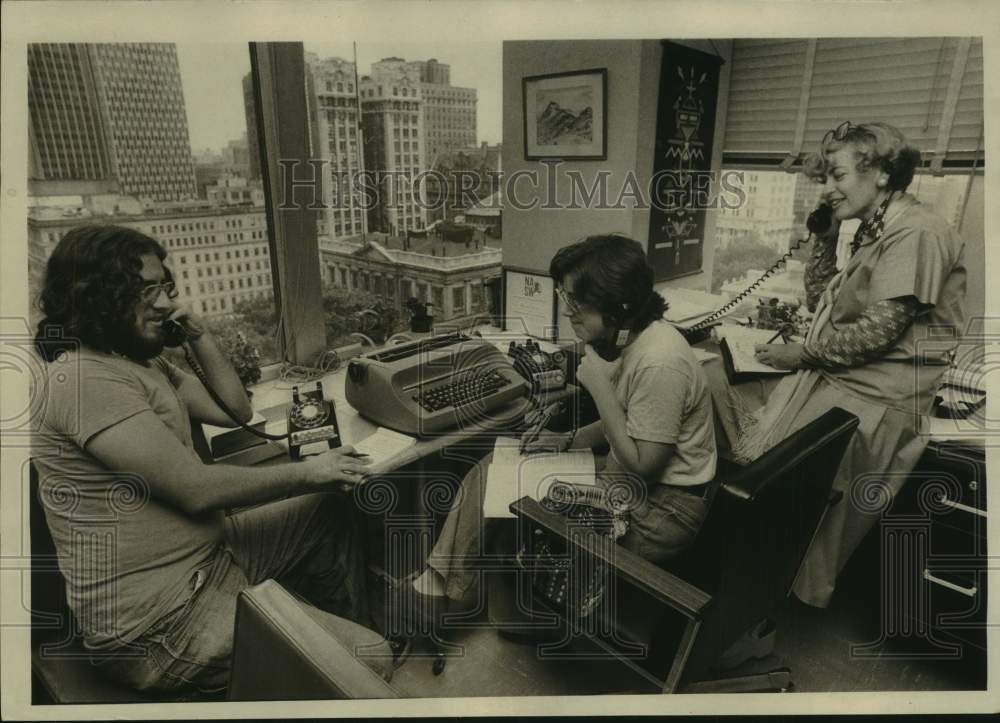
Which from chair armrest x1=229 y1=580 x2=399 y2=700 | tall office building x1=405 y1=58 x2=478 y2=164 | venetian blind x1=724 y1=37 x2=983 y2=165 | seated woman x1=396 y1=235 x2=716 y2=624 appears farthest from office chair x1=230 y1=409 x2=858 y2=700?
tall office building x1=405 y1=58 x2=478 y2=164

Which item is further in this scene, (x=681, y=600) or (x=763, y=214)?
(x=763, y=214)

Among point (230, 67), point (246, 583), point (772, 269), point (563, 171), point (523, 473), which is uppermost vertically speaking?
point (230, 67)

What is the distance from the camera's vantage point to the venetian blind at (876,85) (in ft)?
4.39

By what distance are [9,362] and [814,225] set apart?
1902 millimetres

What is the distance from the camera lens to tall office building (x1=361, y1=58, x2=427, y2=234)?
4.51 feet

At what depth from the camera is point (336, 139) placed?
1417 mm

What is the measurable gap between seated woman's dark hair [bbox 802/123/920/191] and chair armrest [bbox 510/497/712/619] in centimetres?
109

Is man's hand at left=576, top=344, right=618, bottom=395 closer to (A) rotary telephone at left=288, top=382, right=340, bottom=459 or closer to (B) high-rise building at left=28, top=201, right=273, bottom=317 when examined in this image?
(A) rotary telephone at left=288, top=382, right=340, bottom=459

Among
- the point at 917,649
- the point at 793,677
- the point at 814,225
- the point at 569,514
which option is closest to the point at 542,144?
the point at 814,225

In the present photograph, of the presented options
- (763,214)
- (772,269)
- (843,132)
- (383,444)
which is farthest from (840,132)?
(383,444)

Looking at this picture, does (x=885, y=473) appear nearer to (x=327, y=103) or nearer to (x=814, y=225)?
(x=814, y=225)

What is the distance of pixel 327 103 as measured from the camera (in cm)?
140

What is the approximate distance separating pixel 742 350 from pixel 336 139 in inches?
48.6

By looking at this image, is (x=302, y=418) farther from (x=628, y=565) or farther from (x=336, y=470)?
(x=628, y=565)
